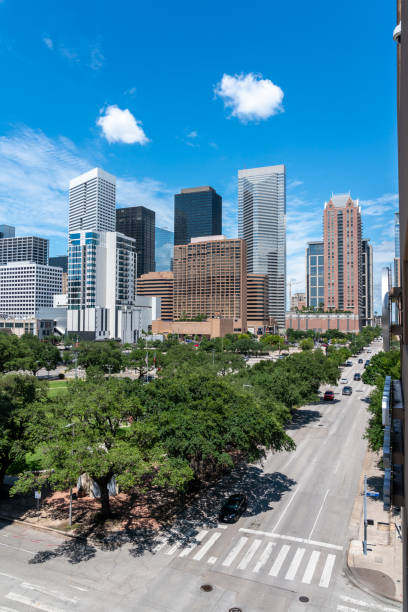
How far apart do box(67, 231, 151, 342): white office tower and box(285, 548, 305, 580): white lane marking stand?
163 metres

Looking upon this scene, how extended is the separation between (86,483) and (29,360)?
56796mm

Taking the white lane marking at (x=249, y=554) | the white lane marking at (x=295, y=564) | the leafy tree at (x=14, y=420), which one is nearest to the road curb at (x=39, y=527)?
the leafy tree at (x=14, y=420)

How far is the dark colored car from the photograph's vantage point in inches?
1044

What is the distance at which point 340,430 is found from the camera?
4916cm

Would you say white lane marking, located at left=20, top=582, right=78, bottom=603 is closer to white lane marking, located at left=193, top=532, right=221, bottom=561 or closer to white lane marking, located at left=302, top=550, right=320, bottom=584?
white lane marking, located at left=193, top=532, right=221, bottom=561

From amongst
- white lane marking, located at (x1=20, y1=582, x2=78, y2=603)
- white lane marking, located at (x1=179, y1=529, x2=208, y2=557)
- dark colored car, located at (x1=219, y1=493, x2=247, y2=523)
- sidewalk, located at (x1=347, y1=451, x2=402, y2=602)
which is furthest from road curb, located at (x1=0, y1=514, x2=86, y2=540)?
sidewalk, located at (x1=347, y1=451, x2=402, y2=602)

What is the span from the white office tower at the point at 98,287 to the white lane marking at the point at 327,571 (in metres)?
164

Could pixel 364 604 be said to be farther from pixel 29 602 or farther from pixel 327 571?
pixel 29 602

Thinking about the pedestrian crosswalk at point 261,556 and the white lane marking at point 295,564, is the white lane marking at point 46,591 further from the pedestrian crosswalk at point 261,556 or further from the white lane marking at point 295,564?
the white lane marking at point 295,564

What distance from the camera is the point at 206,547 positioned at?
23469 millimetres

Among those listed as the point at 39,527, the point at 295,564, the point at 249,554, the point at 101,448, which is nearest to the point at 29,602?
the point at 39,527

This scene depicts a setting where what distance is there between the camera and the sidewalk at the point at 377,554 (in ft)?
66.0

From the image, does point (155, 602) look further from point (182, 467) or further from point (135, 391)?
point (135, 391)

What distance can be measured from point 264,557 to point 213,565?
2938 mm
